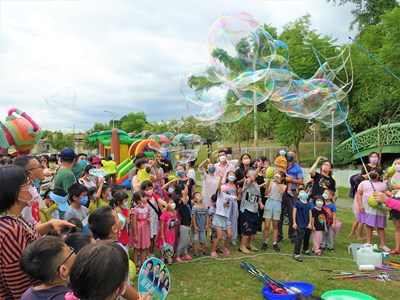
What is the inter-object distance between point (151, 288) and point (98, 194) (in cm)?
339

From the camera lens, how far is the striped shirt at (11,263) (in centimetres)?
186

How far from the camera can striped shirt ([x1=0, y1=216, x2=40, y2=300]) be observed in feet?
6.09

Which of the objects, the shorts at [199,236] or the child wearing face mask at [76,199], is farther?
the shorts at [199,236]

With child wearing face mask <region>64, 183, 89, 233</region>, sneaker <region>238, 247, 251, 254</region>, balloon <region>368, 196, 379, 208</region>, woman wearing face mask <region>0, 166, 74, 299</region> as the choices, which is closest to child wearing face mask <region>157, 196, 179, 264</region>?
sneaker <region>238, 247, 251, 254</region>

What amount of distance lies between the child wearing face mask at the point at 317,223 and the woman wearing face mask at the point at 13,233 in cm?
533

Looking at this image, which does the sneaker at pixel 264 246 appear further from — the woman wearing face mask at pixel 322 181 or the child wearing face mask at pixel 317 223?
the woman wearing face mask at pixel 322 181

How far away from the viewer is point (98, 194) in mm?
5164

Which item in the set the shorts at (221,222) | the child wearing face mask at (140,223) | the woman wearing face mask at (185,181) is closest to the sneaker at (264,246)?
the shorts at (221,222)

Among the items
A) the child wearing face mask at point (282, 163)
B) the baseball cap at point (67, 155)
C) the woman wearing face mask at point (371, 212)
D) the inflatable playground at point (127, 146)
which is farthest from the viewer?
the inflatable playground at point (127, 146)

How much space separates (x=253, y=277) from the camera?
4.98m

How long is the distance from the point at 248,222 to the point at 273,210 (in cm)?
58

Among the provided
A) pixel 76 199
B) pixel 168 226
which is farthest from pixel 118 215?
pixel 168 226

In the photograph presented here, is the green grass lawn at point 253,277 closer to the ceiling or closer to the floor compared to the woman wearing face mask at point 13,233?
closer to the floor

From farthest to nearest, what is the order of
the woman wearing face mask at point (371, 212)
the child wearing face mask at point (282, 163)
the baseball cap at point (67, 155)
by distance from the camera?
the child wearing face mask at point (282, 163)
the woman wearing face mask at point (371, 212)
the baseball cap at point (67, 155)
